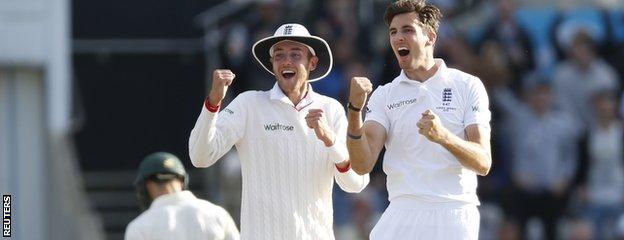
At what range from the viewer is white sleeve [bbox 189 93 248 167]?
9.66 metres

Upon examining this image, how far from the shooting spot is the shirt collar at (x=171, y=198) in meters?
10.1

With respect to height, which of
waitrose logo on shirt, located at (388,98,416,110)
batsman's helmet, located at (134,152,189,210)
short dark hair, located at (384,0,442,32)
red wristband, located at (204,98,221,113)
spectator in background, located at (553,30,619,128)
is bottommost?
batsman's helmet, located at (134,152,189,210)

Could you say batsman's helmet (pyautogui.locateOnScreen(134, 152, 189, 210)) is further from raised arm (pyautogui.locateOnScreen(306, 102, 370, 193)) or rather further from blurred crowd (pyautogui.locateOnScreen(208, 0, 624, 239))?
blurred crowd (pyautogui.locateOnScreen(208, 0, 624, 239))

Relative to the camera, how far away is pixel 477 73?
1712 cm

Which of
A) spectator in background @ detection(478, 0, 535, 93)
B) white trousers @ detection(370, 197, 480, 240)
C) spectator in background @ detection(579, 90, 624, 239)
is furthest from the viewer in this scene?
spectator in background @ detection(478, 0, 535, 93)

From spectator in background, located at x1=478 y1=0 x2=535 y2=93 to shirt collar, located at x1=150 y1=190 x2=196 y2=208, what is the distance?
7.43 meters

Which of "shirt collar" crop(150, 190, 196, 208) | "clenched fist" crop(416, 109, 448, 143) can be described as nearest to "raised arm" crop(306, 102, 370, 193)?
"clenched fist" crop(416, 109, 448, 143)

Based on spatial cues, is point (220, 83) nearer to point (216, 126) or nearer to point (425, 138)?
point (216, 126)

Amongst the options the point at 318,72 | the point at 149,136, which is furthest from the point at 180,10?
the point at 318,72

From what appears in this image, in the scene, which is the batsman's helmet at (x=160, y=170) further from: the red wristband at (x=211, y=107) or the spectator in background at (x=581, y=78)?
the spectator in background at (x=581, y=78)

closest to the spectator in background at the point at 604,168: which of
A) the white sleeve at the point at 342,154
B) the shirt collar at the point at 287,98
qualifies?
the white sleeve at the point at 342,154

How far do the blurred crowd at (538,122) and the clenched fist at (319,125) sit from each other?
6869mm

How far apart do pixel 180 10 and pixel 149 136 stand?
1.59 metres

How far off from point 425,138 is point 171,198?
1.65m
